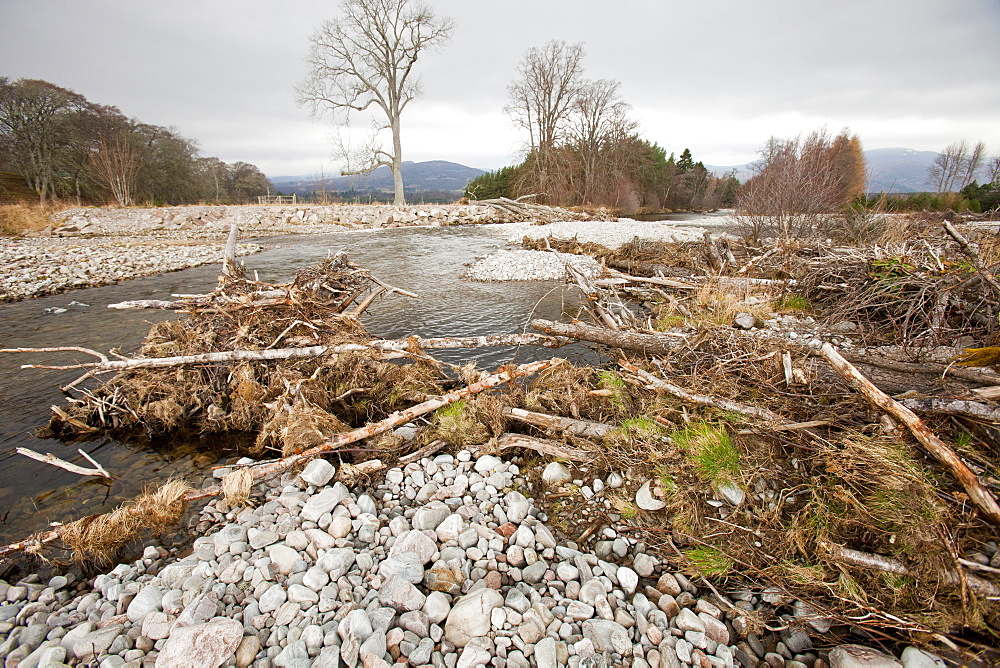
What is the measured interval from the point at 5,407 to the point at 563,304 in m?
8.38

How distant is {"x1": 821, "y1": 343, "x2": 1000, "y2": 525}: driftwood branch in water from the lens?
211cm

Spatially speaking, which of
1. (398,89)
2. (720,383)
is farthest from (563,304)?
(398,89)

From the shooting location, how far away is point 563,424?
144 inches

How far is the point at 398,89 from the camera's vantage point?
31.1 meters

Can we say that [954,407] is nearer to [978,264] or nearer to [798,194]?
[978,264]

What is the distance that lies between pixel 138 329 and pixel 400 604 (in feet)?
25.6

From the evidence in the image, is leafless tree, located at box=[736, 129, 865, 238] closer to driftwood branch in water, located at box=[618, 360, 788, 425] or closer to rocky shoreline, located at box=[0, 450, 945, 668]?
driftwood branch in water, located at box=[618, 360, 788, 425]

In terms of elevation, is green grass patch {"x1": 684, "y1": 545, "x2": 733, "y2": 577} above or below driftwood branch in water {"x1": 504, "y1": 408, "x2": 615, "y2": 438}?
below

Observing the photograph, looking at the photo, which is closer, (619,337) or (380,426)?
(380,426)

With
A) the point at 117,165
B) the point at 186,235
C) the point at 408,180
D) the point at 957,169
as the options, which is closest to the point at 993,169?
the point at 957,169

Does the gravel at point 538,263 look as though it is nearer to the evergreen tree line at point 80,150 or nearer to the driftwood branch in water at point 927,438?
the driftwood branch in water at point 927,438

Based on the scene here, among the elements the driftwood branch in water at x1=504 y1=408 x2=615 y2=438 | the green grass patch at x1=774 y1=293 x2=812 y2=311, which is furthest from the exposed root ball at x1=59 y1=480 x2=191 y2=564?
the green grass patch at x1=774 y1=293 x2=812 y2=311

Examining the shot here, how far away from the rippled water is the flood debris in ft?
1.67

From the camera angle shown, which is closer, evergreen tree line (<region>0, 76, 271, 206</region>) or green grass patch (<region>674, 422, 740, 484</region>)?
green grass patch (<region>674, 422, 740, 484</region>)
